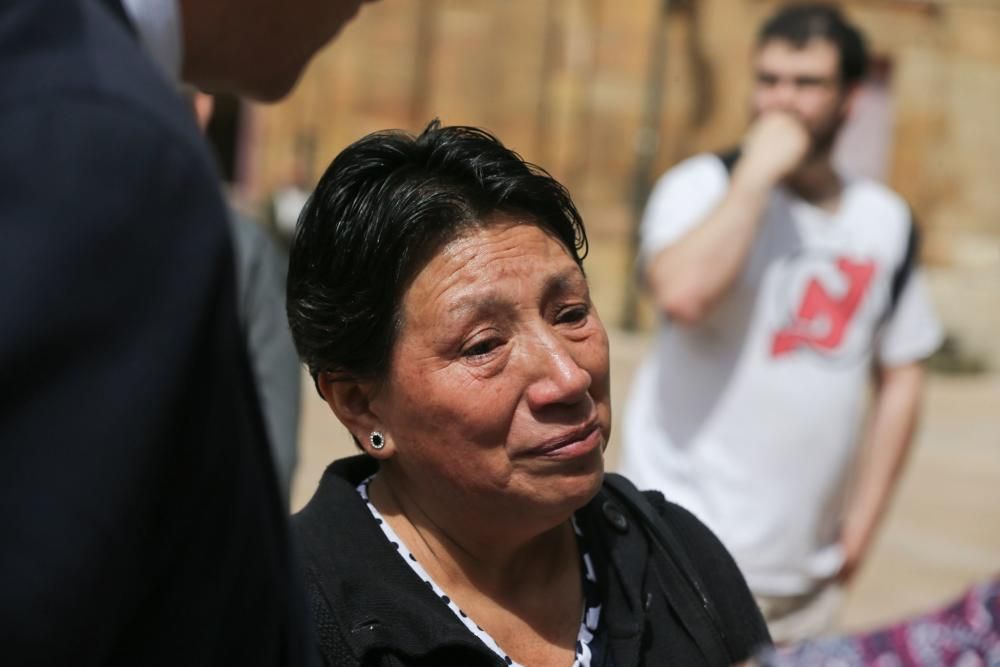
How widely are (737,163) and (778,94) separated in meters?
0.38

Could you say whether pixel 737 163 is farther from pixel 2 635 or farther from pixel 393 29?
pixel 393 29

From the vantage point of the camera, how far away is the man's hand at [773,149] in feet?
13.4

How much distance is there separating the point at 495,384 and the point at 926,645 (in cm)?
96

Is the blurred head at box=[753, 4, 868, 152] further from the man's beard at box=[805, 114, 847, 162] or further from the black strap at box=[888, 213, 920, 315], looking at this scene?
the black strap at box=[888, 213, 920, 315]

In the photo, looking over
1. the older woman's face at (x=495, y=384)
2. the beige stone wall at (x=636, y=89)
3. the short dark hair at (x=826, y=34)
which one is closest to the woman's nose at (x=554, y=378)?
the older woman's face at (x=495, y=384)

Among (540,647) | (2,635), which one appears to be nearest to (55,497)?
(2,635)

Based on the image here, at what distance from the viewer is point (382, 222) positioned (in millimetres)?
2203

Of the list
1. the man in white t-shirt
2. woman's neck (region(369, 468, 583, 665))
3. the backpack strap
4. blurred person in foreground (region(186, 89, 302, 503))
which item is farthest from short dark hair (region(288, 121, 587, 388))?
the backpack strap

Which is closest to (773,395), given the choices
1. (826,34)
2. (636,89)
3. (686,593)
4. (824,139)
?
(824,139)

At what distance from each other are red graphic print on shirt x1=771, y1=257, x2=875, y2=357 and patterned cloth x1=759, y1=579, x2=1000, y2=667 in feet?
8.88

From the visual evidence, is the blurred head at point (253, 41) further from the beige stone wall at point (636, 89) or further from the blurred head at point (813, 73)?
the beige stone wall at point (636, 89)

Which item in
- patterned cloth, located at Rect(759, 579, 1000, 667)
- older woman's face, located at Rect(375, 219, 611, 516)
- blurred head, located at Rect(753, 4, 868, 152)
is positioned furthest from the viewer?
blurred head, located at Rect(753, 4, 868, 152)

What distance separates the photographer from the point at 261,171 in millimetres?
17781

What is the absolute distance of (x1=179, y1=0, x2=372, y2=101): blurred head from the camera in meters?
1.35
